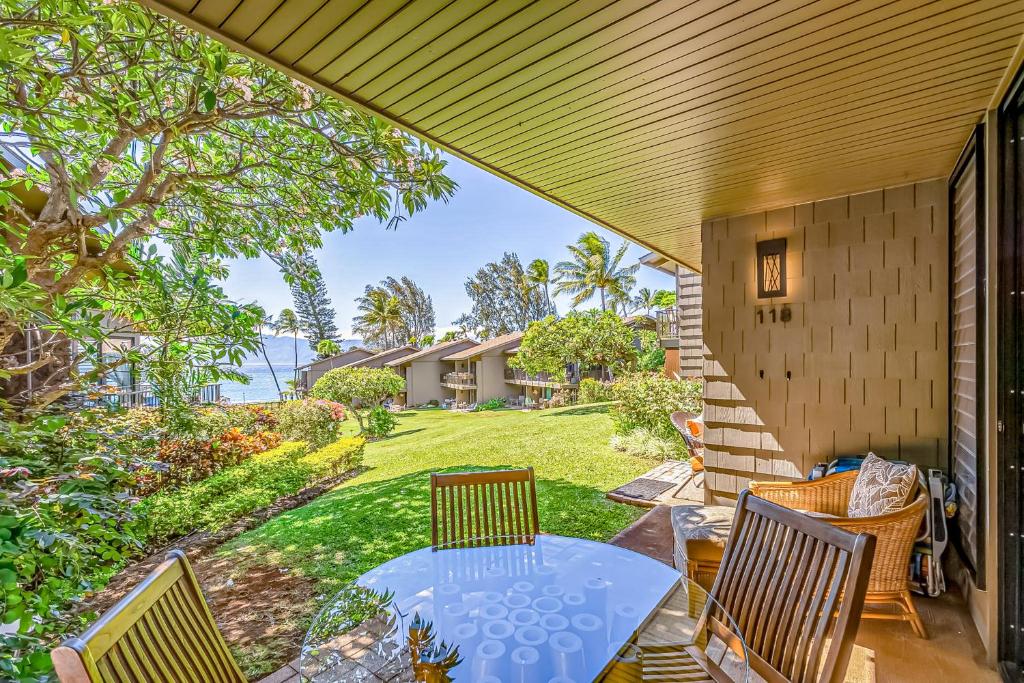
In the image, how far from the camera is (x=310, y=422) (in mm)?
8992

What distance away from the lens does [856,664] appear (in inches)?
90.8

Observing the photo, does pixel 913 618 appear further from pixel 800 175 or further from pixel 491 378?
pixel 491 378

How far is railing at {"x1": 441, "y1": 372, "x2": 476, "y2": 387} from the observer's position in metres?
22.6

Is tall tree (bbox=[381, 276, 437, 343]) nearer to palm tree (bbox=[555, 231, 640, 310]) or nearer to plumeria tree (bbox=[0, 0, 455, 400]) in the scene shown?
palm tree (bbox=[555, 231, 640, 310])

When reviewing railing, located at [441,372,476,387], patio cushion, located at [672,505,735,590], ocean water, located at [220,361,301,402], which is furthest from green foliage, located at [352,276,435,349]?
patio cushion, located at [672,505,735,590]

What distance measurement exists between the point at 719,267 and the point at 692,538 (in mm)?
2554

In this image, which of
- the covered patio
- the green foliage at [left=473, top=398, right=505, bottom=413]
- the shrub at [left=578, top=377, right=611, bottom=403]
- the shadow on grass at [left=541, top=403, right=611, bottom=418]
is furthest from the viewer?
the green foliage at [left=473, top=398, right=505, bottom=413]

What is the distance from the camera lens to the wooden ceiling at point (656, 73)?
5.48 feet

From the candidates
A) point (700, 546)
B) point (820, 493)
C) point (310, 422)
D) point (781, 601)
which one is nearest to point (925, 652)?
point (820, 493)

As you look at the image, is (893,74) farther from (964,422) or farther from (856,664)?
(856,664)

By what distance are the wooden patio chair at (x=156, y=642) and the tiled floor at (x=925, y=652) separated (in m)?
0.92

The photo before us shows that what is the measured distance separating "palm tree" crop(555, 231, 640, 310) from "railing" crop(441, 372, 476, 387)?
7508mm

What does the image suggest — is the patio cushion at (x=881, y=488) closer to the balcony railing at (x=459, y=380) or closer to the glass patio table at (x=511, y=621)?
the glass patio table at (x=511, y=621)

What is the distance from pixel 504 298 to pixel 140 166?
3020cm
